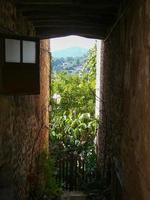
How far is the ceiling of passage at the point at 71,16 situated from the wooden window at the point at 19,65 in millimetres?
703

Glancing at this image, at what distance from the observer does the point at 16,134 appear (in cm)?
623

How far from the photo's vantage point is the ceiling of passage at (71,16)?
226 inches

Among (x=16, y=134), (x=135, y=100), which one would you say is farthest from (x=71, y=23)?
(x=135, y=100)

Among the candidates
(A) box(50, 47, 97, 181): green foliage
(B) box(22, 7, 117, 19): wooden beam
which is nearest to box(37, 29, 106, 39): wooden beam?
(B) box(22, 7, 117, 19): wooden beam

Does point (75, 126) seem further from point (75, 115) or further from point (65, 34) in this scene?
point (65, 34)

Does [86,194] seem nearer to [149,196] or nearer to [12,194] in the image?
[12,194]

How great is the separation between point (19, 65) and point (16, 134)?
4.52 feet

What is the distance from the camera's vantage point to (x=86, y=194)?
30.1 ft

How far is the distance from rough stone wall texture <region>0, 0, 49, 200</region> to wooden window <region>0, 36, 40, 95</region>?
0.27 meters

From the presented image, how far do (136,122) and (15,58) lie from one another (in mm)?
1914

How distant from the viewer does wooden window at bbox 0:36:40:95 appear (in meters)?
4.89

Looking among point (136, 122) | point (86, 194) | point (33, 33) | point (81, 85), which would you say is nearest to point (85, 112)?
point (81, 85)

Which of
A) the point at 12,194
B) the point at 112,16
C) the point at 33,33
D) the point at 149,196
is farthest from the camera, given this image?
the point at 33,33

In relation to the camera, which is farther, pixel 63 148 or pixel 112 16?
pixel 63 148
